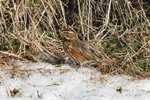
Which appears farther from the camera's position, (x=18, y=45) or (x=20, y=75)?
(x=18, y=45)

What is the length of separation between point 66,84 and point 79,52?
1.00 meters

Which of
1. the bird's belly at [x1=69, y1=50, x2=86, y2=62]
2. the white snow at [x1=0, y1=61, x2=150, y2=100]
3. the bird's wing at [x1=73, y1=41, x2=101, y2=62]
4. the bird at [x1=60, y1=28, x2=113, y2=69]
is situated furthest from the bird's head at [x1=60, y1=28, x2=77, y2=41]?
the white snow at [x1=0, y1=61, x2=150, y2=100]

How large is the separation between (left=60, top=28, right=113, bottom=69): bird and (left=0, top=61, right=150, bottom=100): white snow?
0.65 ft

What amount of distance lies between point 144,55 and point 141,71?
55cm

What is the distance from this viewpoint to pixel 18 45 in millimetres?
5820

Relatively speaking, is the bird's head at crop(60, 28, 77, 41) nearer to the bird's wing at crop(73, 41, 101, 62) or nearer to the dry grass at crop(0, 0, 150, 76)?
the bird's wing at crop(73, 41, 101, 62)

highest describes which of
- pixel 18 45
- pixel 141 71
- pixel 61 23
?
pixel 61 23

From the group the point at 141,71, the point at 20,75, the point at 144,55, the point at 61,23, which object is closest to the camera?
the point at 20,75

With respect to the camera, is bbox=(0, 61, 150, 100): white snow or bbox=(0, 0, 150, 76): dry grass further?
bbox=(0, 0, 150, 76): dry grass

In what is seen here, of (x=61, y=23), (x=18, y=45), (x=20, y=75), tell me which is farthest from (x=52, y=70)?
(x=61, y=23)

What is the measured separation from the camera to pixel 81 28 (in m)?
6.36

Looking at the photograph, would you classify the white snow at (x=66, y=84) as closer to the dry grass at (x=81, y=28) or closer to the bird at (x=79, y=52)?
the bird at (x=79, y=52)

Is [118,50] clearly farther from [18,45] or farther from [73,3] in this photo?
[18,45]

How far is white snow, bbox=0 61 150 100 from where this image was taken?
4.16m
